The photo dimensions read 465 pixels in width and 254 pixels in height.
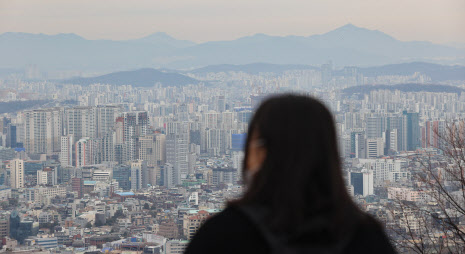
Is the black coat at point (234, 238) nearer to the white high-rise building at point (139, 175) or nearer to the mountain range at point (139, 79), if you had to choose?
the white high-rise building at point (139, 175)

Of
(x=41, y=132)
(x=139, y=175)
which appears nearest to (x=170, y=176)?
(x=139, y=175)

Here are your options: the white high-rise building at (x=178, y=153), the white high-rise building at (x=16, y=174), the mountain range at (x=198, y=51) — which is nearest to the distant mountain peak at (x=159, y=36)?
the mountain range at (x=198, y=51)

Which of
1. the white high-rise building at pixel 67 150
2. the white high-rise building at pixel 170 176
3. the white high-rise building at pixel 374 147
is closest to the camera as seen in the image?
the white high-rise building at pixel 374 147

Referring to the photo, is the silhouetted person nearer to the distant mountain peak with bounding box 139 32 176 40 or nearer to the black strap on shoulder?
the black strap on shoulder

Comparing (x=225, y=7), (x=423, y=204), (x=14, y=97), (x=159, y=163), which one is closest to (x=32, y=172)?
(x=159, y=163)

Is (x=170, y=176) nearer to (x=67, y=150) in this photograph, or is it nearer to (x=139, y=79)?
(x=67, y=150)

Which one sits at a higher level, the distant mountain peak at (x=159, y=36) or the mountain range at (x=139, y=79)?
the distant mountain peak at (x=159, y=36)

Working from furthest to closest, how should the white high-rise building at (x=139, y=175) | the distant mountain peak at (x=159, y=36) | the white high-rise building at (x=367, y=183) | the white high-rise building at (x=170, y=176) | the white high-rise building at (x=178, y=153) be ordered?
the distant mountain peak at (x=159, y=36) < the white high-rise building at (x=178, y=153) < the white high-rise building at (x=170, y=176) < the white high-rise building at (x=139, y=175) < the white high-rise building at (x=367, y=183)
